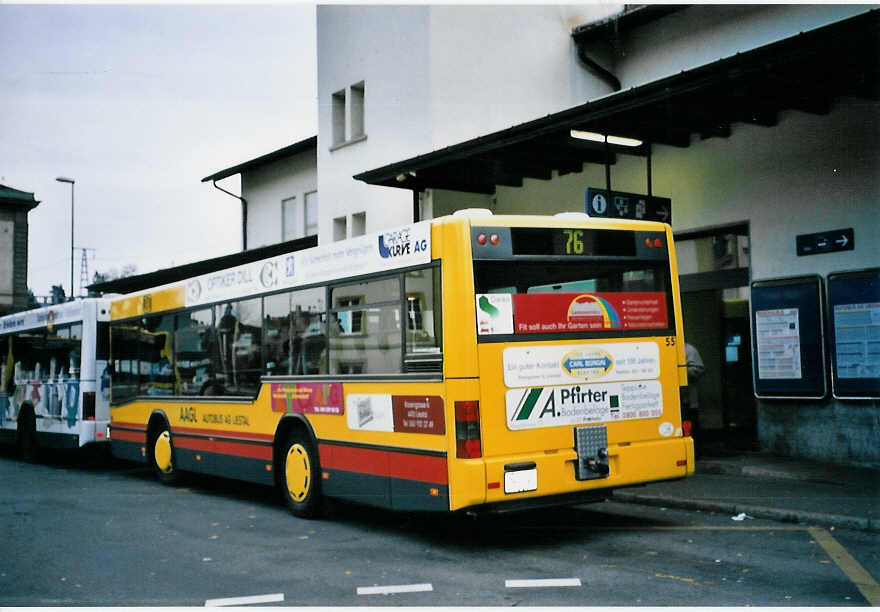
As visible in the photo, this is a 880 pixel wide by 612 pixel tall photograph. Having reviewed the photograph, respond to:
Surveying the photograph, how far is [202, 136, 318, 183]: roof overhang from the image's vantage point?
26.8 meters

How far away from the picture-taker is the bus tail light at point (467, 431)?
24.5 feet

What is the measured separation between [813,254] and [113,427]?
10.7 metres

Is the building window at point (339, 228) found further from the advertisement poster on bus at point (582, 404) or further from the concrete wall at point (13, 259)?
the advertisement poster on bus at point (582, 404)

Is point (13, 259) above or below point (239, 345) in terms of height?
above

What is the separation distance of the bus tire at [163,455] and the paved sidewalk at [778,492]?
20.6 ft

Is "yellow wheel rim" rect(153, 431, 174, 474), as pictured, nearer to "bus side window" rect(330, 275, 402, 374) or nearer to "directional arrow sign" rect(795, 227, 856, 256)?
"bus side window" rect(330, 275, 402, 374)

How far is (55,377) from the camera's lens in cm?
1645

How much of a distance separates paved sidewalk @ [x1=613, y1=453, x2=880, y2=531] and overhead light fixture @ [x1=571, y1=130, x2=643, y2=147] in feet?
14.7

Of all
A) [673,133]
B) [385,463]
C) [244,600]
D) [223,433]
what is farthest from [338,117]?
[244,600]

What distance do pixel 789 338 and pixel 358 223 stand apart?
34.2 feet

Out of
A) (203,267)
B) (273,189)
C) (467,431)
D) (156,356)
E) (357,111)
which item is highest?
(273,189)

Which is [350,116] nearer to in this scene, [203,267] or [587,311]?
[203,267]

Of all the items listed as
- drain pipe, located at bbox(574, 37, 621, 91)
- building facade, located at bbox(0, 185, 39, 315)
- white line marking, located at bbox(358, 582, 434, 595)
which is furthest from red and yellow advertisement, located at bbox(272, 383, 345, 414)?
building facade, located at bbox(0, 185, 39, 315)

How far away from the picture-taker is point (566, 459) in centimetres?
788
